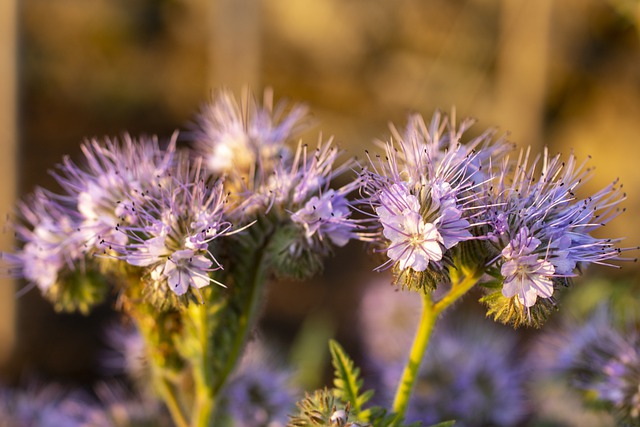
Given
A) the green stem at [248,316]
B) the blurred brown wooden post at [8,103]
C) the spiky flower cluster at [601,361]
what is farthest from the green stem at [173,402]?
the blurred brown wooden post at [8,103]

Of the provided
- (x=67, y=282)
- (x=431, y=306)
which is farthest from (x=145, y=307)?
(x=431, y=306)

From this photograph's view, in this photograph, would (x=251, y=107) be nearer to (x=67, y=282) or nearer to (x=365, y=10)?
(x=67, y=282)

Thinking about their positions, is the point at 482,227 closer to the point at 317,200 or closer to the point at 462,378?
the point at 317,200

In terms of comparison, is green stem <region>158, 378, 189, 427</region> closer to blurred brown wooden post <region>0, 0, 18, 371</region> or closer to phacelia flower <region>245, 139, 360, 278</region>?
phacelia flower <region>245, 139, 360, 278</region>

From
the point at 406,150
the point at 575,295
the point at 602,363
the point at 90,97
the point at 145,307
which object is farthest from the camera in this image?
the point at 90,97

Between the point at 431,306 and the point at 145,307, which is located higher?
the point at 431,306

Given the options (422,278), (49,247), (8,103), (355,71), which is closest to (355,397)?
(422,278)
